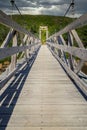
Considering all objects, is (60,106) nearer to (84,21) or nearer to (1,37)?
(84,21)

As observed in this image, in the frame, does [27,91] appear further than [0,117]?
Yes

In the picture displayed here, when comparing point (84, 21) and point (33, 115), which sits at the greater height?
point (84, 21)

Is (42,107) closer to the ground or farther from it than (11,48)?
closer to the ground

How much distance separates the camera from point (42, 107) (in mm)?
3555

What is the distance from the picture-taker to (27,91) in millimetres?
4570

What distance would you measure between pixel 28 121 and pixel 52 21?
12998 centimetres

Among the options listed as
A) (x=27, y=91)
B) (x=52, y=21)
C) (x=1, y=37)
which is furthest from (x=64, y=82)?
(x=52, y=21)

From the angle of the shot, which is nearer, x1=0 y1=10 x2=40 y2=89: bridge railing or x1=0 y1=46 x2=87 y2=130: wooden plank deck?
x1=0 y1=46 x2=87 y2=130: wooden plank deck

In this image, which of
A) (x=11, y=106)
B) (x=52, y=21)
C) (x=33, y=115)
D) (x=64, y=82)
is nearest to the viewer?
(x=33, y=115)

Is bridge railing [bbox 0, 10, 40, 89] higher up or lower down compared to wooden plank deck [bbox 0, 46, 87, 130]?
higher up

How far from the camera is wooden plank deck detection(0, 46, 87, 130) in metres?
2.93

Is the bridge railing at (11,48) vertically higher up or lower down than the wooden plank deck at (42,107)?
higher up

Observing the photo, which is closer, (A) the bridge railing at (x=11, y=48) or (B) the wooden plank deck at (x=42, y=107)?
(B) the wooden plank deck at (x=42, y=107)

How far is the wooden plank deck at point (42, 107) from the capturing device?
9.61 ft
